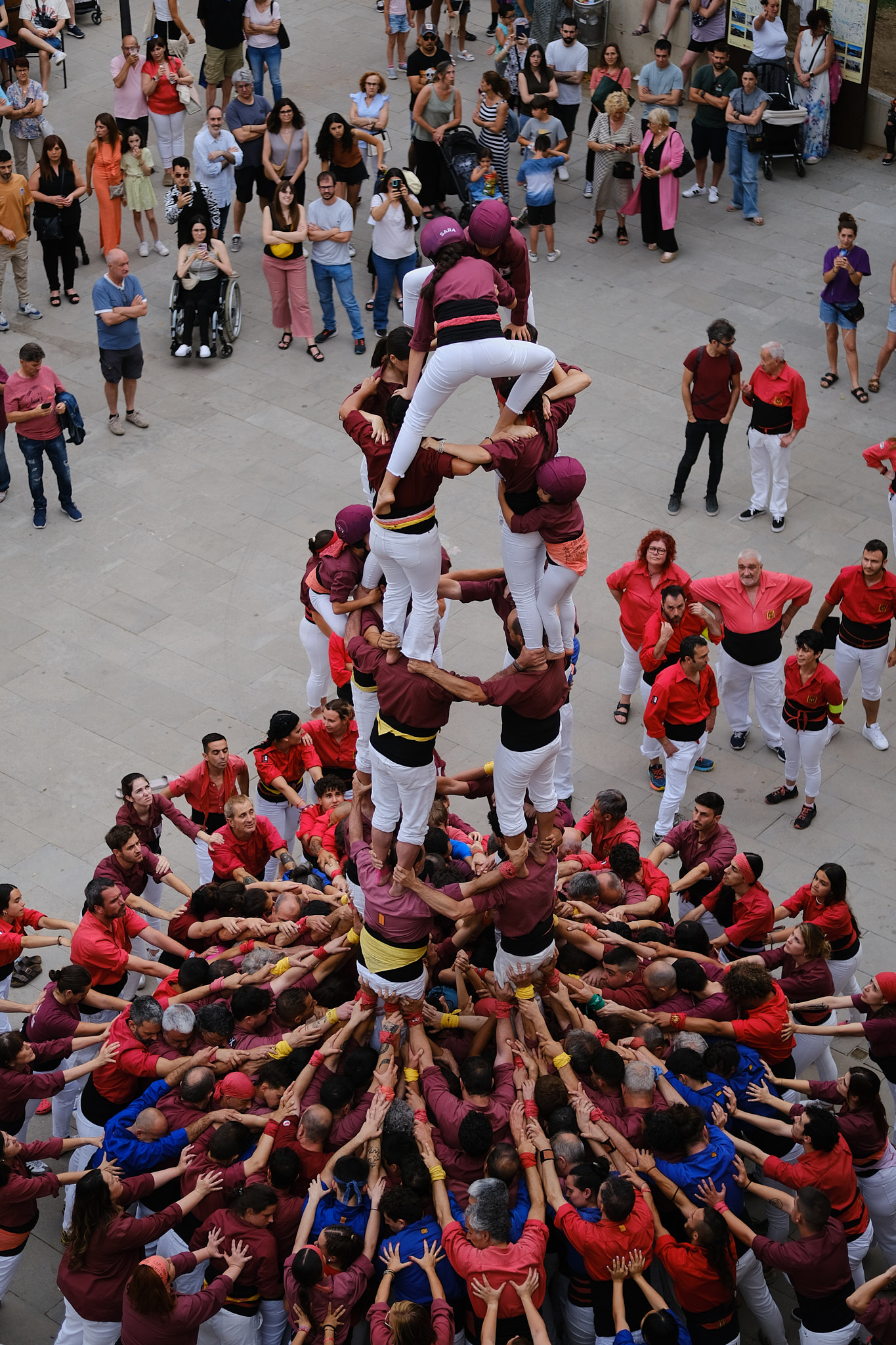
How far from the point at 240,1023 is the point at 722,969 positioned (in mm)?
2792

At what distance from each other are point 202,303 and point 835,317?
253 inches

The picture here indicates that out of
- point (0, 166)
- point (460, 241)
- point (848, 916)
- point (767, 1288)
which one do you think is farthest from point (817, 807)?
point (0, 166)

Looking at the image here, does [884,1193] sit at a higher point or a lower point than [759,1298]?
higher

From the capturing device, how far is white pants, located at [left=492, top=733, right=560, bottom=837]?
7.93 metres

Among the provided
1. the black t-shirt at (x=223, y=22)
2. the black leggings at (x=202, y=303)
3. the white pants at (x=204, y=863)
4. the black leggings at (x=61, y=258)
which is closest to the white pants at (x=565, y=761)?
the white pants at (x=204, y=863)

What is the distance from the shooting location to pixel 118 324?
14766mm

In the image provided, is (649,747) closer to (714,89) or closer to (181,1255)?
(181,1255)

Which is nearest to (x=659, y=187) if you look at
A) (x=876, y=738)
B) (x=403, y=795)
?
(x=876, y=738)

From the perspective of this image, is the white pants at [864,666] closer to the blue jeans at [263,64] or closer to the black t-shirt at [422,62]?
the black t-shirt at [422,62]

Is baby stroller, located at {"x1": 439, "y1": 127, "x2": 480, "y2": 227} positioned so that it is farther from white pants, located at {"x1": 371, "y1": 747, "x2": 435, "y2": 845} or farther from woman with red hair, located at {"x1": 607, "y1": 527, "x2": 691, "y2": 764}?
white pants, located at {"x1": 371, "y1": 747, "x2": 435, "y2": 845}

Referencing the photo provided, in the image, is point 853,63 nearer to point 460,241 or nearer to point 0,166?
point 0,166

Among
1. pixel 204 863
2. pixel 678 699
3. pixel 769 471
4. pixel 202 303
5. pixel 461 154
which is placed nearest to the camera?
pixel 204 863

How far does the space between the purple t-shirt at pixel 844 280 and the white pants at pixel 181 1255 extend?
1101 cm

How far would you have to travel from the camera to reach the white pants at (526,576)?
7664 millimetres
